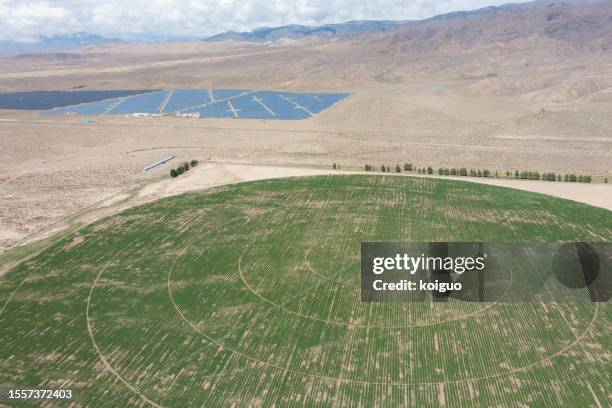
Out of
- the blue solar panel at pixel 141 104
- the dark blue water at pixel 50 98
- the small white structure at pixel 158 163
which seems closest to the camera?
the small white structure at pixel 158 163

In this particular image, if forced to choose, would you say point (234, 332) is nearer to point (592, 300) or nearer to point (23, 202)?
point (592, 300)

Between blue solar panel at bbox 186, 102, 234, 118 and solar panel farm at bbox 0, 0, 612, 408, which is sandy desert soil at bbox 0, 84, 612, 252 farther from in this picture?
blue solar panel at bbox 186, 102, 234, 118

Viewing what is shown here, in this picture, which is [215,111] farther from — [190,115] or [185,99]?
[185,99]

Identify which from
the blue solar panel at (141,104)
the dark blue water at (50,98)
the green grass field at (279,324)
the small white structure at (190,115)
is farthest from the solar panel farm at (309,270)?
the dark blue water at (50,98)

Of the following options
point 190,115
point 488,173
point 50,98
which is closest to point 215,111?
point 190,115

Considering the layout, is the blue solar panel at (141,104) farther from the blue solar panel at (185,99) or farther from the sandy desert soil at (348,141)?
the sandy desert soil at (348,141)

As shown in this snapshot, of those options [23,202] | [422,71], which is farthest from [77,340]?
[422,71]
